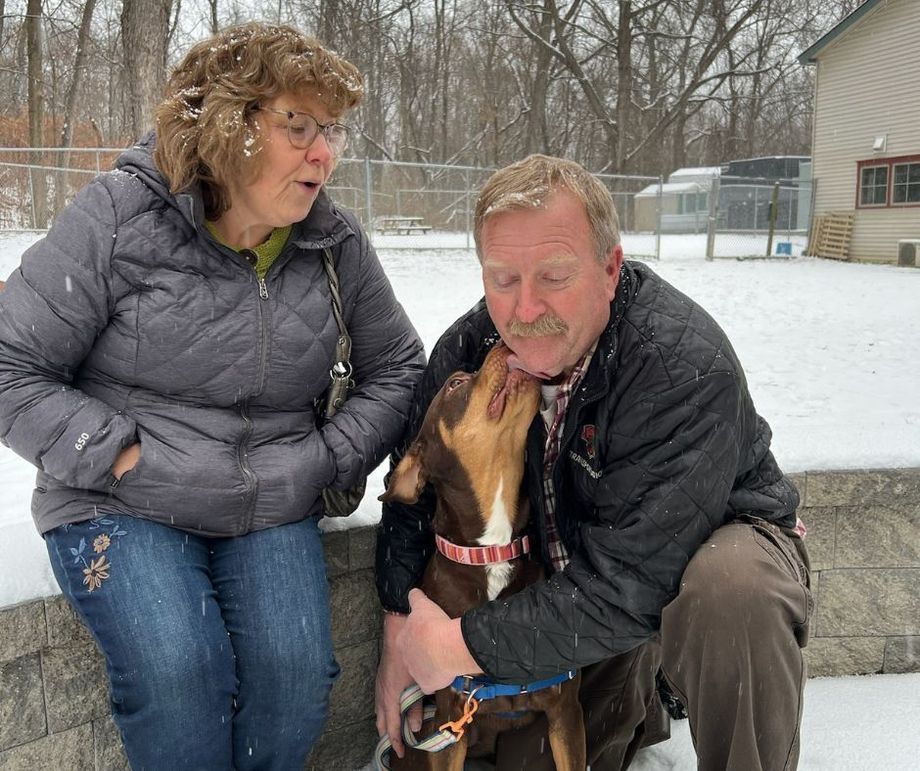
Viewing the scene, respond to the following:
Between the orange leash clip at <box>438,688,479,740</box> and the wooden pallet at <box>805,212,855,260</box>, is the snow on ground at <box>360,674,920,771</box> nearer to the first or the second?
the orange leash clip at <box>438,688,479,740</box>

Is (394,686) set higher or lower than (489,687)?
lower

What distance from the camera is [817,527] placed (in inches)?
132

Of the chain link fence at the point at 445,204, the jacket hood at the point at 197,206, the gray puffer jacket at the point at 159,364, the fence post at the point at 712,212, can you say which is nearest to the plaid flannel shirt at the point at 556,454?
the gray puffer jacket at the point at 159,364

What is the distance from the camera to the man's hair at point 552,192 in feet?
7.22

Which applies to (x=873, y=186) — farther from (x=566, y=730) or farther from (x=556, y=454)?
(x=566, y=730)

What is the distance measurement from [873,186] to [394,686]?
23652 mm

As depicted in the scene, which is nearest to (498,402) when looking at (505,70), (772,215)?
(772,215)

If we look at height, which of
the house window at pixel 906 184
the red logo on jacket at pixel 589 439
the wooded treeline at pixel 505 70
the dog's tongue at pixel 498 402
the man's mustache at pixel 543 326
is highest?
the wooded treeline at pixel 505 70

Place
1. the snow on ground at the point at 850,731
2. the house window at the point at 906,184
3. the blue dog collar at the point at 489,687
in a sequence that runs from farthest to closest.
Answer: the house window at the point at 906,184 < the snow on ground at the point at 850,731 < the blue dog collar at the point at 489,687

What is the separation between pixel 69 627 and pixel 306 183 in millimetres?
1485

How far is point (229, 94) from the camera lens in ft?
7.78

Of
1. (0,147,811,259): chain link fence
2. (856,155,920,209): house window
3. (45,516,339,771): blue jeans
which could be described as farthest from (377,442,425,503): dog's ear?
(856,155,920,209): house window

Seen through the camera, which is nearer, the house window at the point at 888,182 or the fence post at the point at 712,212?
the fence post at the point at 712,212

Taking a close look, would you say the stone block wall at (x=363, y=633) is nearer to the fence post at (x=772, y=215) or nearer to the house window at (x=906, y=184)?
the fence post at (x=772, y=215)
